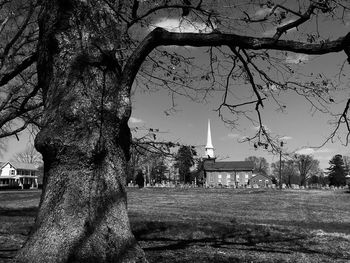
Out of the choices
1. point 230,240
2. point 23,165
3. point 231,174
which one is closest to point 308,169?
→ point 231,174

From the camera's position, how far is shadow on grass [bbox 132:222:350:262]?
9.40 meters

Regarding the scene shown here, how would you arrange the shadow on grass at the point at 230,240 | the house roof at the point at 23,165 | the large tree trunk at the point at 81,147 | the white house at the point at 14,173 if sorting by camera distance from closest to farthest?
the large tree trunk at the point at 81,147, the shadow on grass at the point at 230,240, the white house at the point at 14,173, the house roof at the point at 23,165

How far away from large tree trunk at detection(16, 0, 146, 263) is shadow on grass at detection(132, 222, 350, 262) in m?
3.32

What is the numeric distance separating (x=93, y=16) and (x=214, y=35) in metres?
1.86

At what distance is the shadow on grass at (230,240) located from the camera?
30.8 feet

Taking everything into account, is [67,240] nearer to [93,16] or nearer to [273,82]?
[93,16]

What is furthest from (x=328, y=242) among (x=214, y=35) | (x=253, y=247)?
(x=214, y=35)

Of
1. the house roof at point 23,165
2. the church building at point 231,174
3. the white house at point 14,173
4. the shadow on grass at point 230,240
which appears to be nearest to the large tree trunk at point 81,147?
the shadow on grass at point 230,240

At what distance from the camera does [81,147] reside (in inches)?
217

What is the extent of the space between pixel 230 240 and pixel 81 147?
6.57 metres

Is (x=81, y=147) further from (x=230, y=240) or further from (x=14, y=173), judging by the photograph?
(x=14, y=173)

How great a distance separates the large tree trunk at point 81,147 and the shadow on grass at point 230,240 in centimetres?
332

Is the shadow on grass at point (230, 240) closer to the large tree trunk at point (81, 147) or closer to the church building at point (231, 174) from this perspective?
the large tree trunk at point (81, 147)

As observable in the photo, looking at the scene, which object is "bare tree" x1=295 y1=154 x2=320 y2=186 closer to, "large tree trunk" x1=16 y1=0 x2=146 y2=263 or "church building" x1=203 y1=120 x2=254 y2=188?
"church building" x1=203 y1=120 x2=254 y2=188
